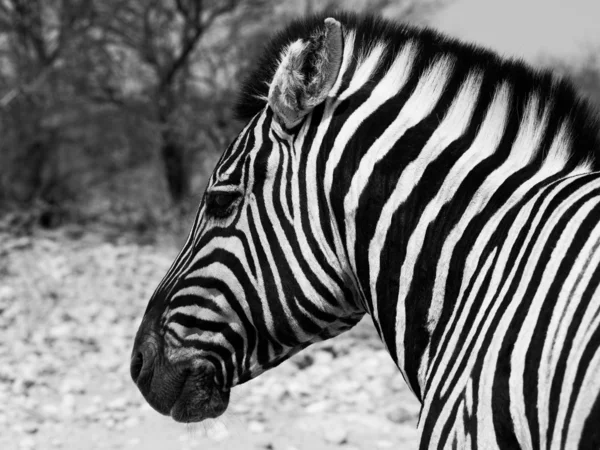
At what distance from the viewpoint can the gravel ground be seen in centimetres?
452

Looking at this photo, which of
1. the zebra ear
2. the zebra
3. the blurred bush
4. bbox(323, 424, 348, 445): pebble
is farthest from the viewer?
the blurred bush

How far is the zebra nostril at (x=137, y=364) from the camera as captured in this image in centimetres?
222

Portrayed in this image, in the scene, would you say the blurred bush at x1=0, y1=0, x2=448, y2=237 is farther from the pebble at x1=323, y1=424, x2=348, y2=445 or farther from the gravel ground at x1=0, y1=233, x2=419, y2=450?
the pebble at x1=323, y1=424, x2=348, y2=445

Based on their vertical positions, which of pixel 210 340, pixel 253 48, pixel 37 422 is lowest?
pixel 37 422

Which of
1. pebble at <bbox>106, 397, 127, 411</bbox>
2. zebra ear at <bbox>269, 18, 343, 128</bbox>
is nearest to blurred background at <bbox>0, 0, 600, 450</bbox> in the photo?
pebble at <bbox>106, 397, 127, 411</bbox>

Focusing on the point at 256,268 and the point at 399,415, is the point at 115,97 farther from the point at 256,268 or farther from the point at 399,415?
the point at 256,268

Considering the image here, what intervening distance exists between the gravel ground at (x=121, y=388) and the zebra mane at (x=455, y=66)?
1.11 metres

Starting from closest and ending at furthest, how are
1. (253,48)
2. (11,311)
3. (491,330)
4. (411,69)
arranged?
(491,330) → (411,69) → (11,311) → (253,48)

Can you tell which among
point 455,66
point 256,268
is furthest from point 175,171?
point 455,66

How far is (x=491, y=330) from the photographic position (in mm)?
1692

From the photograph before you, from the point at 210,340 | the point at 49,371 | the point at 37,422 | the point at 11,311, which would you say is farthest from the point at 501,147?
the point at 11,311

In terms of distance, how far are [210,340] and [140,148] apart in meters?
11.0

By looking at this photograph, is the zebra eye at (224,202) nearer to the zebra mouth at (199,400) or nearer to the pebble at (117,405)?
the zebra mouth at (199,400)

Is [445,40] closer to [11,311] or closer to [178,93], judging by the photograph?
[11,311]
